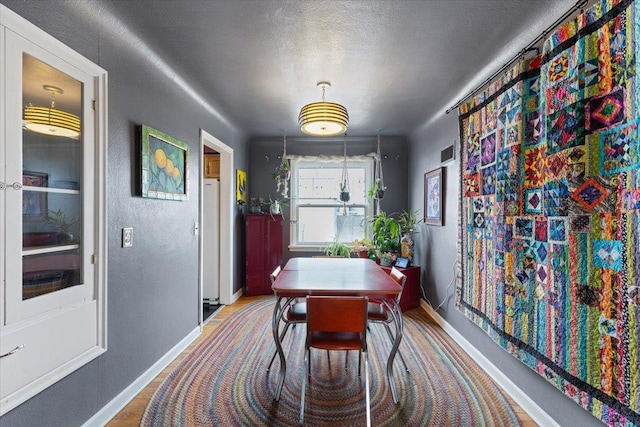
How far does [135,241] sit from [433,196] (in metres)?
3.01

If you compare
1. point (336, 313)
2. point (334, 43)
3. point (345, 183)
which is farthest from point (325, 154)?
point (336, 313)

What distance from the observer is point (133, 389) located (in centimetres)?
202

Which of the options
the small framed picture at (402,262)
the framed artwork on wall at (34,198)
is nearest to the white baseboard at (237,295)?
the small framed picture at (402,262)

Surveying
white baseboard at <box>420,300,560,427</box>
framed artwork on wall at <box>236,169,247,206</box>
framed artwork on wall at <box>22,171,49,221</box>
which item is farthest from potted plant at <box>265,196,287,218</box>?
framed artwork on wall at <box>22,171,49,221</box>

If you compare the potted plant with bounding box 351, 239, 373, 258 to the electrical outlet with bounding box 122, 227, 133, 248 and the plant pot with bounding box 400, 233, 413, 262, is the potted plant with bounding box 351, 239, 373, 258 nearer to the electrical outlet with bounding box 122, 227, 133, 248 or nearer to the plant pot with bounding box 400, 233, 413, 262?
the plant pot with bounding box 400, 233, 413, 262

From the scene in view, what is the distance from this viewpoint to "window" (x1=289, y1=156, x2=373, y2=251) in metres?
4.79

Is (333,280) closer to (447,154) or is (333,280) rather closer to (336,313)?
(336,313)

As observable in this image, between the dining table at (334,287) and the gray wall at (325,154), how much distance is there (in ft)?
7.58

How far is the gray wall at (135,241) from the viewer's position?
151 cm

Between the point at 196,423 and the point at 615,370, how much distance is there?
2087mm

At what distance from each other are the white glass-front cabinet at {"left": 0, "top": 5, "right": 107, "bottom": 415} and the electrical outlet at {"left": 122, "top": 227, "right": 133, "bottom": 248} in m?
0.18

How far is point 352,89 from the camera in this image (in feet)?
9.20

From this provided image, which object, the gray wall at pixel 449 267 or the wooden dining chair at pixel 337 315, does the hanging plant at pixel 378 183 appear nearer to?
the gray wall at pixel 449 267

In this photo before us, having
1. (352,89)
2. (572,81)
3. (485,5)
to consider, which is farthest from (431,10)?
(352,89)
